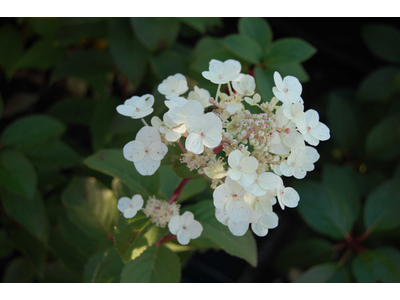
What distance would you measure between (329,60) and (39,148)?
155 cm

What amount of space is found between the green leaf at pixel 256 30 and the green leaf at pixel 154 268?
0.65 meters

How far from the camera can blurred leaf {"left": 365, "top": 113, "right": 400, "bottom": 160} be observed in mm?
1430

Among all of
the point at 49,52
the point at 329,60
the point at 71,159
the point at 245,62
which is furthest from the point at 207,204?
the point at 329,60

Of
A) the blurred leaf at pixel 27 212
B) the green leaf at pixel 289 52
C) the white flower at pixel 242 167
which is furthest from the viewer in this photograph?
the blurred leaf at pixel 27 212

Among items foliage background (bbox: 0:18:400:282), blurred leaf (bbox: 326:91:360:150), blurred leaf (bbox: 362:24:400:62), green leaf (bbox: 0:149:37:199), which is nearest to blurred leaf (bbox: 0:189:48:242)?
foliage background (bbox: 0:18:400:282)

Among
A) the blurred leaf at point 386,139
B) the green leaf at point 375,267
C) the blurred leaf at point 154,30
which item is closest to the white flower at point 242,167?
the blurred leaf at point 154,30

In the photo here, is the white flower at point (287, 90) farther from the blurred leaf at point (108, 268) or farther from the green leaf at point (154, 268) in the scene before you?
the blurred leaf at point (108, 268)

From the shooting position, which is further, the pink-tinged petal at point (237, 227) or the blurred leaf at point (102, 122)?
the blurred leaf at point (102, 122)

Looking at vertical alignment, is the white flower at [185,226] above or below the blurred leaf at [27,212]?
above

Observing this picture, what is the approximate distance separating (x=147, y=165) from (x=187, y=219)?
144 millimetres

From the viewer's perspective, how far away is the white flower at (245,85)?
654 millimetres

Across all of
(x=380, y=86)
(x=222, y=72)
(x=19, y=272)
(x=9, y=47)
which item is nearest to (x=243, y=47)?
(x=222, y=72)

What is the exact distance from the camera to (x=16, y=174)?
0.97 m

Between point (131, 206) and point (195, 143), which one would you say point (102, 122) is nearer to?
point (131, 206)
